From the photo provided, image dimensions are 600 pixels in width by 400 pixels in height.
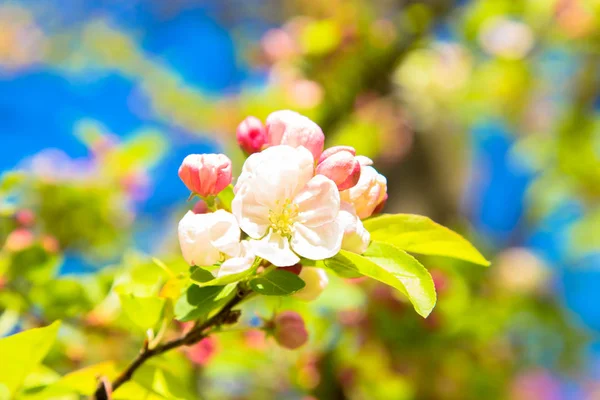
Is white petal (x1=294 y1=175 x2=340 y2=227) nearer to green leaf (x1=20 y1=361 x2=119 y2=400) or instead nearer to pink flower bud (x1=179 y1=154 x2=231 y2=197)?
pink flower bud (x1=179 y1=154 x2=231 y2=197)

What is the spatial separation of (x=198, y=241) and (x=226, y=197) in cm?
8

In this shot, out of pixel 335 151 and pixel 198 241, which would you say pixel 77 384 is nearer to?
pixel 198 241

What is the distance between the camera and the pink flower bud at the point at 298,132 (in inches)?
18.0

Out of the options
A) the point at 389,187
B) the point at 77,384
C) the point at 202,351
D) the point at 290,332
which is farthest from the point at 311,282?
the point at 389,187

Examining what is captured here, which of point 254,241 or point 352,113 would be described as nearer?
point 254,241

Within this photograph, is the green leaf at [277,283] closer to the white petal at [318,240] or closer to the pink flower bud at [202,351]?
the white petal at [318,240]

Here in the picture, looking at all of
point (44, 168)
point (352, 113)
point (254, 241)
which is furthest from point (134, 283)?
point (352, 113)

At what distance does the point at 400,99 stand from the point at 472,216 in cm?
53

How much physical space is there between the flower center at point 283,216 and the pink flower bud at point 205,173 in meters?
0.05

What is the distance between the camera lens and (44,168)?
3.81 ft

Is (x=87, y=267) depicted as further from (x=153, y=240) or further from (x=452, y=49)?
(x=452, y=49)

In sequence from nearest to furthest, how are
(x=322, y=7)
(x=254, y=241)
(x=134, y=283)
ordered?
1. (x=254, y=241)
2. (x=134, y=283)
3. (x=322, y=7)

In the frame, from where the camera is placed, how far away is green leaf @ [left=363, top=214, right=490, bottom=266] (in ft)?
1.54

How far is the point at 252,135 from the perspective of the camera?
497 mm
